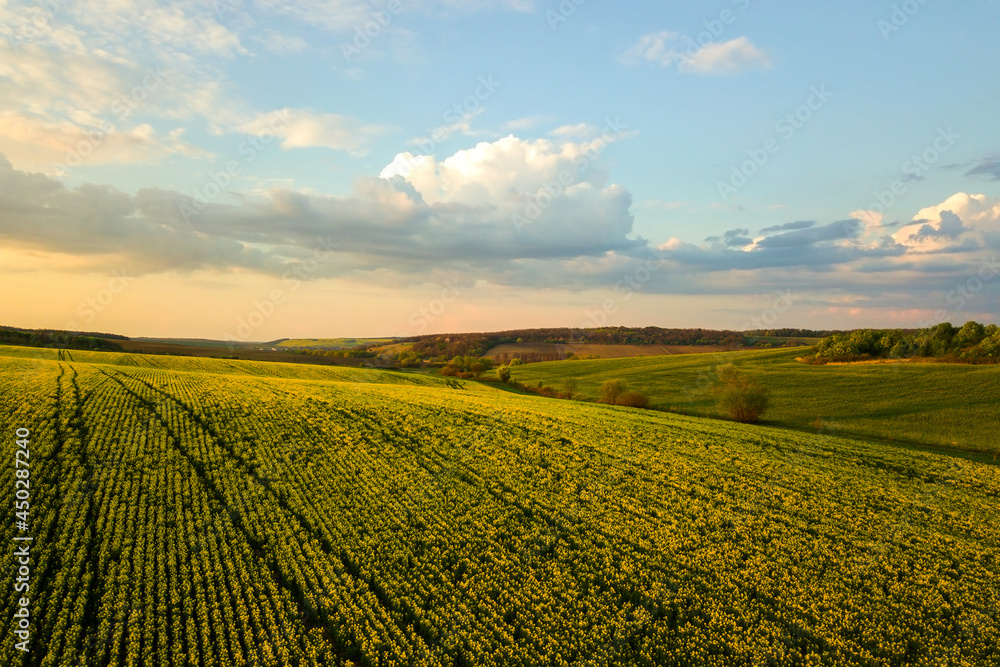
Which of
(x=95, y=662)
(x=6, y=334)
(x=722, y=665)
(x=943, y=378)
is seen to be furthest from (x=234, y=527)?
(x=6, y=334)

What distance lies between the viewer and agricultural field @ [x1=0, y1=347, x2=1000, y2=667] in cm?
1234

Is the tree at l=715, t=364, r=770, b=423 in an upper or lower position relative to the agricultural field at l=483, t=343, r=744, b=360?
lower

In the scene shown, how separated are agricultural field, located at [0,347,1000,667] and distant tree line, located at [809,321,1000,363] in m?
53.4

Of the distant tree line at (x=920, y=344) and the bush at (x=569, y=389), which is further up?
the distant tree line at (x=920, y=344)

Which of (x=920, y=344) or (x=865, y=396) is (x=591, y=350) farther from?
(x=865, y=396)

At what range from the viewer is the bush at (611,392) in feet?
200

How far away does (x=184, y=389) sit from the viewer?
38.8 metres

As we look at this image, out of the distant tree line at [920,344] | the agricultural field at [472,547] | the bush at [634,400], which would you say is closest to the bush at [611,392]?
the bush at [634,400]

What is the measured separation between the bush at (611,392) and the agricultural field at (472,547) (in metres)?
29.5

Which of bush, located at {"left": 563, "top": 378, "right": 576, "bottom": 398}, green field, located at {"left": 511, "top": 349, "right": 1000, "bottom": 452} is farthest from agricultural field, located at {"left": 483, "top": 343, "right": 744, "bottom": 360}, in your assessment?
bush, located at {"left": 563, "top": 378, "right": 576, "bottom": 398}

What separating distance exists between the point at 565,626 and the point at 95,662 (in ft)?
39.3

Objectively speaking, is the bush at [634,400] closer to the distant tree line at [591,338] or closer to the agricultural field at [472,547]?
the agricultural field at [472,547]

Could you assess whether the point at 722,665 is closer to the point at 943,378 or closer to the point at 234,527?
the point at 234,527

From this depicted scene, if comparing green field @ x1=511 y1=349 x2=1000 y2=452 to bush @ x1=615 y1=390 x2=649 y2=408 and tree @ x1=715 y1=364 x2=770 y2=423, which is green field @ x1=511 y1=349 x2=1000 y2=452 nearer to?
bush @ x1=615 y1=390 x2=649 y2=408
